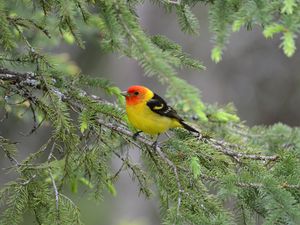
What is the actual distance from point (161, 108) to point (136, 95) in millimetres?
215

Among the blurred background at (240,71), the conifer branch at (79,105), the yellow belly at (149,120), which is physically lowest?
the blurred background at (240,71)

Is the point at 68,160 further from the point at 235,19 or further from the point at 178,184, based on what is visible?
the point at 235,19

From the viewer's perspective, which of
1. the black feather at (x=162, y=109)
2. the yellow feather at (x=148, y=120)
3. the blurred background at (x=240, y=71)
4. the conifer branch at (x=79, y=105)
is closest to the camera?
the conifer branch at (x=79, y=105)

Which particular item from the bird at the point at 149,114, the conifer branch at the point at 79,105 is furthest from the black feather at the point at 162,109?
the conifer branch at the point at 79,105

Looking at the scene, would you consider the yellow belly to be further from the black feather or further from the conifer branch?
the conifer branch

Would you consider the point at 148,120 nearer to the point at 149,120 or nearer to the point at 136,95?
the point at 149,120

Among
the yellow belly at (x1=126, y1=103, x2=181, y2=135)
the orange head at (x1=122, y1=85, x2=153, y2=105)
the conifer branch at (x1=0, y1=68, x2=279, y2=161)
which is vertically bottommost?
the yellow belly at (x1=126, y1=103, x2=181, y2=135)

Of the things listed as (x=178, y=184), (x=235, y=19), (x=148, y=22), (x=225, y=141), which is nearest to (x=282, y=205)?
(x=178, y=184)

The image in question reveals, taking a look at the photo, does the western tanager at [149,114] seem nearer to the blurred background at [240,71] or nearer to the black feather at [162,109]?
the black feather at [162,109]

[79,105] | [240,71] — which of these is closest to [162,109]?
[79,105]

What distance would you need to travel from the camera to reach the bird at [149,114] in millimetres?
4066

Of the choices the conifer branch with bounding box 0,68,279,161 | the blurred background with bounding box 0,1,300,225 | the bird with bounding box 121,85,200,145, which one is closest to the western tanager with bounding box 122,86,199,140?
the bird with bounding box 121,85,200,145

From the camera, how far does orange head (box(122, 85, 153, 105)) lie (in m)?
4.20

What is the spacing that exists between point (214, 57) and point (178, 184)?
2.44 ft
